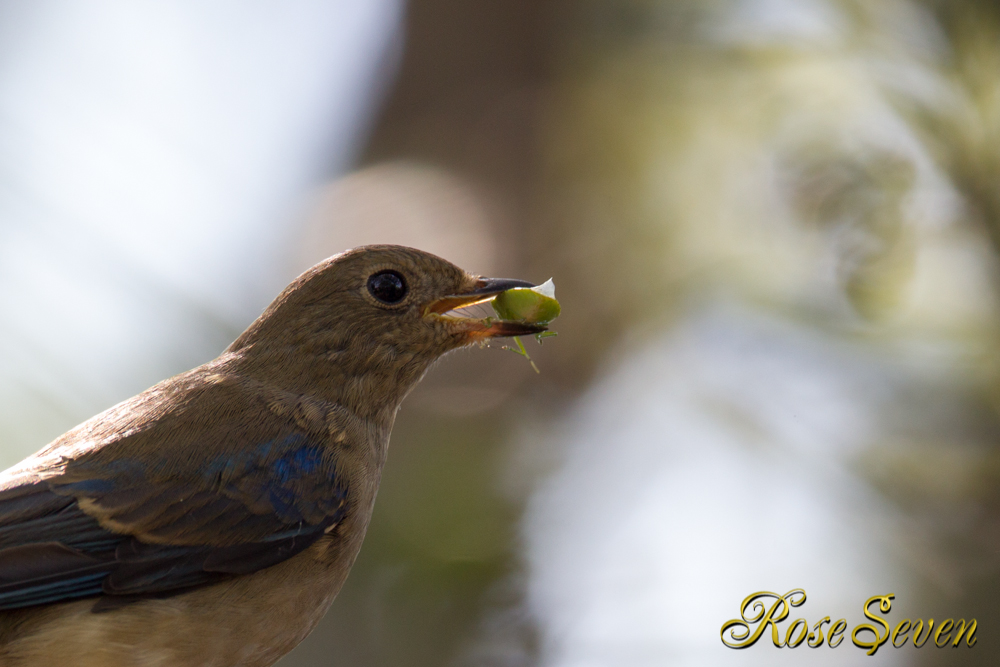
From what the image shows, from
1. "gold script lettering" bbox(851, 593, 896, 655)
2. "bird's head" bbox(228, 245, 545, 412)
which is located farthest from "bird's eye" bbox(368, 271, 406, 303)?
"gold script lettering" bbox(851, 593, 896, 655)

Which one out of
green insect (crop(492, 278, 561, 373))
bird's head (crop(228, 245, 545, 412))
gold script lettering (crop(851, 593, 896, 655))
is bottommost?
gold script lettering (crop(851, 593, 896, 655))

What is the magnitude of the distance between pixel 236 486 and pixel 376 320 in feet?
2.95

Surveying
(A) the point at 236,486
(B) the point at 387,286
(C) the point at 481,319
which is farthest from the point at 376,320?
(A) the point at 236,486

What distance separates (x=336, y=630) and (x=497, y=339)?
254cm

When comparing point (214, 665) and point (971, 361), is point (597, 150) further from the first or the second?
point (214, 665)

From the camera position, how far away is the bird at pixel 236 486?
2.42 m

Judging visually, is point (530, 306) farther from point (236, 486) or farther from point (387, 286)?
point (236, 486)

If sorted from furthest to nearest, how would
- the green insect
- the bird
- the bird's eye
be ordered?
the bird's eye, the green insect, the bird

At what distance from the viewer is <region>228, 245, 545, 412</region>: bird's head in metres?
3.32

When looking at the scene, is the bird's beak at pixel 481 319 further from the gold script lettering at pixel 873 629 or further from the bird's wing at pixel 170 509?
the gold script lettering at pixel 873 629

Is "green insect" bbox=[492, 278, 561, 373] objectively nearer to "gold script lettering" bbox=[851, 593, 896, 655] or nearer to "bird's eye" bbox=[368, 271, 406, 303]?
"bird's eye" bbox=[368, 271, 406, 303]

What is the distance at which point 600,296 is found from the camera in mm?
5668

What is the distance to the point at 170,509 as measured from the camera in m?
2.66

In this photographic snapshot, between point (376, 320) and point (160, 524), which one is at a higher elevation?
point (376, 320)
